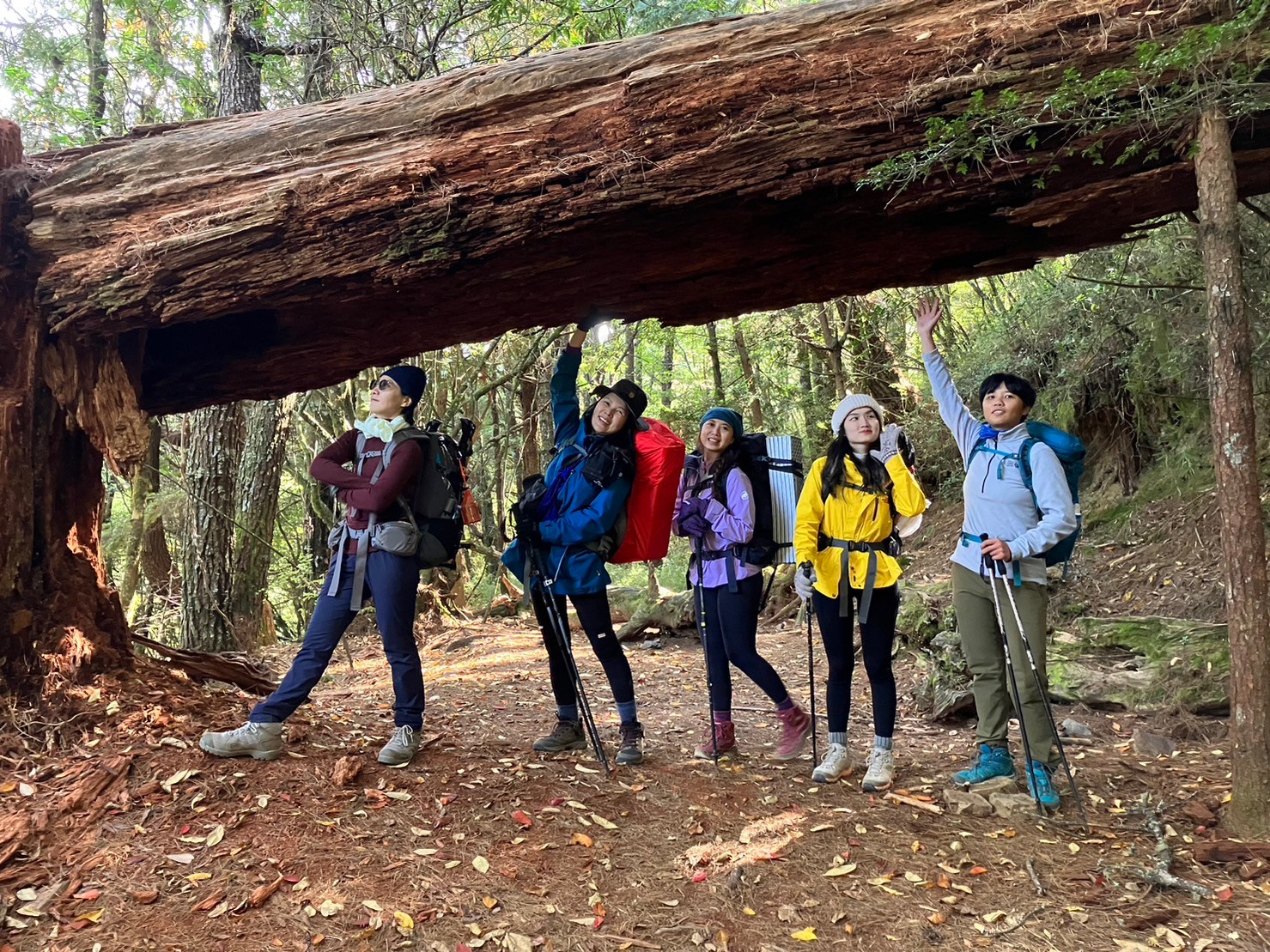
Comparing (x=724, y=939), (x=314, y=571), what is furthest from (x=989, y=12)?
(x=314, y=571)

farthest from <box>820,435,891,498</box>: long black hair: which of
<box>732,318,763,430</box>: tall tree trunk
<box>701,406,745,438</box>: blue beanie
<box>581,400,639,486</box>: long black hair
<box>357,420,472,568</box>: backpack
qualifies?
<box>732,318,763,430</box>: tall tree trunk

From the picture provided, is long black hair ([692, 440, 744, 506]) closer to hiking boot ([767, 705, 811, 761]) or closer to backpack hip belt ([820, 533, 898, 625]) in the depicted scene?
backpack hip belt ([820, 533, 898, 625])

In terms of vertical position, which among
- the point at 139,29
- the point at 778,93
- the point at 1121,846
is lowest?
the point at 1121,846

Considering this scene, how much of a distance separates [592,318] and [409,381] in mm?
1301

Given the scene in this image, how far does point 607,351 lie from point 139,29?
9.35m

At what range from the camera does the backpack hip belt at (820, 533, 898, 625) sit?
4617mm

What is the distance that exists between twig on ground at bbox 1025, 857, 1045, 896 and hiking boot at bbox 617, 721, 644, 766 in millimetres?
2325

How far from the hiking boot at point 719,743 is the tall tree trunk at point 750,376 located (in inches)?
386

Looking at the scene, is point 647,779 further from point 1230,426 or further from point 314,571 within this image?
point 314,571

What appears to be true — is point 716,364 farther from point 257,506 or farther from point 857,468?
point 857,468

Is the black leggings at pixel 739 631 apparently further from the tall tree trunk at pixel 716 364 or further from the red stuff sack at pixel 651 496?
the tall tree trunk at pixel 716 364

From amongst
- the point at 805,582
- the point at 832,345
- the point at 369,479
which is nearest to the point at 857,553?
the point at 805,582

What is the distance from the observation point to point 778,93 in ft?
12.8

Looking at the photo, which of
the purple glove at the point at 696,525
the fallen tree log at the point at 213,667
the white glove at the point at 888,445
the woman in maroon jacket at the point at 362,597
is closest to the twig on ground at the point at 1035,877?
the white glove at the point at 888,445
